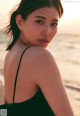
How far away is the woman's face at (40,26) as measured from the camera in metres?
0.89

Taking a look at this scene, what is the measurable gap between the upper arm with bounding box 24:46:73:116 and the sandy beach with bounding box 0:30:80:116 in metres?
1.07

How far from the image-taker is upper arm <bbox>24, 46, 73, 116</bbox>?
81 centimetres

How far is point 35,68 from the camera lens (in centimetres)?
83

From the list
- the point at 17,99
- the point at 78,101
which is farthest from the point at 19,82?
the point at 78,101

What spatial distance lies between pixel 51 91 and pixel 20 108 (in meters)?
0.14

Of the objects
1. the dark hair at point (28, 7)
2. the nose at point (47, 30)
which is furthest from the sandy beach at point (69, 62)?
the nose at point (47, 30)

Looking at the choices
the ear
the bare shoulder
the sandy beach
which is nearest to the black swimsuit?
the bare shoulder

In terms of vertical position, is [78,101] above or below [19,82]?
below

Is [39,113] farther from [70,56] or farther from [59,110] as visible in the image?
[70,56]

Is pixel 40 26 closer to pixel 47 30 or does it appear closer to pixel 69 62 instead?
pixel 47 30

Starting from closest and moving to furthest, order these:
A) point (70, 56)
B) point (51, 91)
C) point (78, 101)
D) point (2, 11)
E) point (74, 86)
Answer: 1. point (51, 91)
2. point (78, 101)
3. point (74, 86)
4. point (70, 56)
5. point (2, 11)

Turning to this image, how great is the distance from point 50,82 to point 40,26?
194 millimetres

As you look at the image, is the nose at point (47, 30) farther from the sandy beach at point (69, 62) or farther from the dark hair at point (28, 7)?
the sandy beach at point (69, 62)

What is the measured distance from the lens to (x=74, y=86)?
2.36 meters
